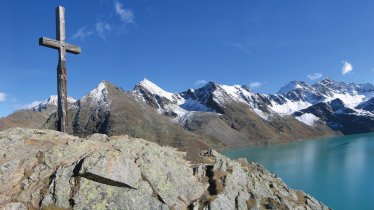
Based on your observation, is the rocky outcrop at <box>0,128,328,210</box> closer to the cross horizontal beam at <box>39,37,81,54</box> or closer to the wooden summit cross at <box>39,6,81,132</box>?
the wooden summit cross at <box>39,6,81,132</box>

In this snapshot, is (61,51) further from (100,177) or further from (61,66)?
(100,177)

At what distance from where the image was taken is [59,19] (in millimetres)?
19688

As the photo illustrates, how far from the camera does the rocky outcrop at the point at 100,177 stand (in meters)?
19.8

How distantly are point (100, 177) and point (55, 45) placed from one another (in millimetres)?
7193

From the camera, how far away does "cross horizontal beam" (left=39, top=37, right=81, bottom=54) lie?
19048 millimetres

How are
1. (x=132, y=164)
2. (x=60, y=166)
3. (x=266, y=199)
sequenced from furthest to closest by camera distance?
(x=266, y=199) < (x=132, y=164) < (x=60, y=166)

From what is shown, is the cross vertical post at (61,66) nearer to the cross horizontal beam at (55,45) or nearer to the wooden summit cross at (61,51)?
the wooden summit cross at (61,51)

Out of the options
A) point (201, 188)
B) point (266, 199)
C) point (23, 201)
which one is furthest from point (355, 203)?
point (23, 201)

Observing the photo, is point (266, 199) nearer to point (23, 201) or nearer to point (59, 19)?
point (23, 201)

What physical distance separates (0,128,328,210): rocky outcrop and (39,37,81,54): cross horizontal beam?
5.76 metres

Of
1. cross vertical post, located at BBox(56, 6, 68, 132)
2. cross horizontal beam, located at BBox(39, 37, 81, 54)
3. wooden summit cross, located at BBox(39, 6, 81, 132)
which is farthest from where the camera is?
cross vertical post, located at BBox(56, 6, 68, 132)

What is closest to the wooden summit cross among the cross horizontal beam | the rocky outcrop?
the cross horizontal beam

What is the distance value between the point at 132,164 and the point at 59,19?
9.09m

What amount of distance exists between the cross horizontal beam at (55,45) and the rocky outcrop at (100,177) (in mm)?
5764
